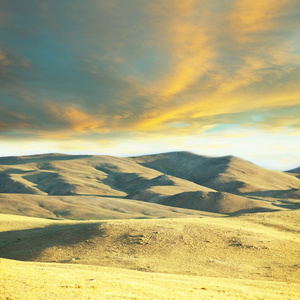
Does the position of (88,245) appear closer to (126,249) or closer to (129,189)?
(126,249)

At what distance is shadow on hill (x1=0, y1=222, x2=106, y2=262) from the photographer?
40000mm

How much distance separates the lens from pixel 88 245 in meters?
40.4

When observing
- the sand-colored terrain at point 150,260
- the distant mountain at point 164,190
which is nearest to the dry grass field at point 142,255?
the sand-colored terrain at point 150,260

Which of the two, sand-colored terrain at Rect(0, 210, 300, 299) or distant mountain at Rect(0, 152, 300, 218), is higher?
distant mountain at Rect(0, 152, 300, 218)

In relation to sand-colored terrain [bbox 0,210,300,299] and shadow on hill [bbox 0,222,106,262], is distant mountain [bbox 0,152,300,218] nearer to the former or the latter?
shadow on hill [bbox 0,222,106,262]

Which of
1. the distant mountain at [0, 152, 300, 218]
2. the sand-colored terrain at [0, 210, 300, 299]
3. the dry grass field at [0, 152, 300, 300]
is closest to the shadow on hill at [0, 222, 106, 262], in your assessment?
the sand-colored terrain at [0, 210, 300, 299]

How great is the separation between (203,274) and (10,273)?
55.5 feet

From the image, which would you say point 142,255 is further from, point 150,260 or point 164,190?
point 164,190

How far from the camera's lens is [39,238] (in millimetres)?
44594

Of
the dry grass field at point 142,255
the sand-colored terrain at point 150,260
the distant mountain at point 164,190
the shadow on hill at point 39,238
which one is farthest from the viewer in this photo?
the distant mountain at point 164,190

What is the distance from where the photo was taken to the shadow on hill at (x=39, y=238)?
4000cm

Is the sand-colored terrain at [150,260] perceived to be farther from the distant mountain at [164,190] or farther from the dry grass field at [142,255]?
the distant mountain at [164,190]

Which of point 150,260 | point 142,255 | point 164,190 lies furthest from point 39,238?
point 164,190

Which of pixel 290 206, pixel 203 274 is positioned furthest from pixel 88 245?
pixel 290 206
